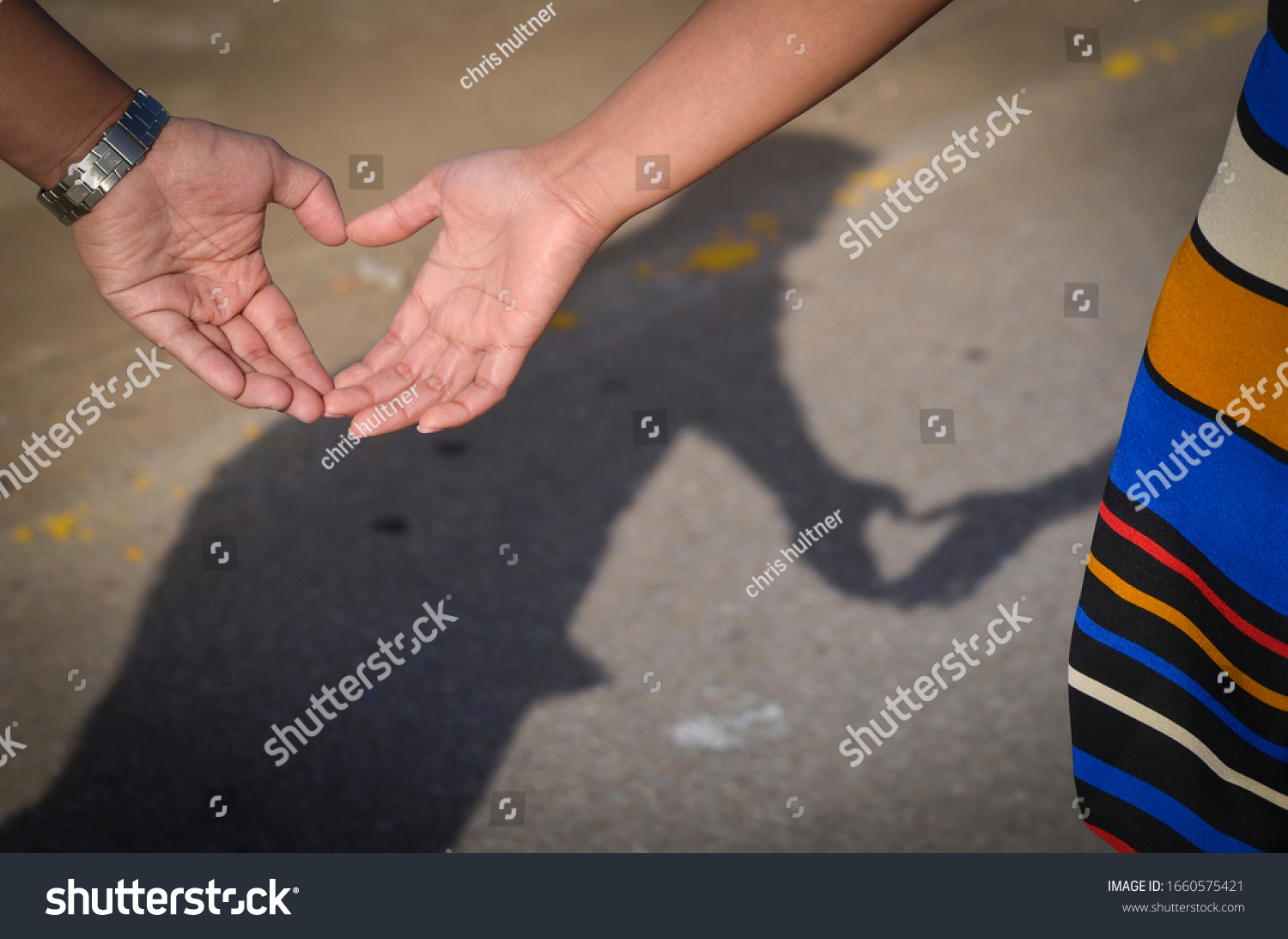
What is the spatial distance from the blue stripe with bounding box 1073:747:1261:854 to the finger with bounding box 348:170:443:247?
1.67 m

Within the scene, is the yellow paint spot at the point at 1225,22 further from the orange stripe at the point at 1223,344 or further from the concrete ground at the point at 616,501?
the orange stripe at the point at 1223,344

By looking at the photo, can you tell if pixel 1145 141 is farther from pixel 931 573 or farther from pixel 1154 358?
pixel 1154 358

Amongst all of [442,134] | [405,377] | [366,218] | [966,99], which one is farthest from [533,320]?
[966,99]

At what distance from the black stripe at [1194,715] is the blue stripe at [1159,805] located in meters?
0.09

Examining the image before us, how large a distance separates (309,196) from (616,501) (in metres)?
1.63

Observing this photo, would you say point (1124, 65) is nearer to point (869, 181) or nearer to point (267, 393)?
point (869, 181)

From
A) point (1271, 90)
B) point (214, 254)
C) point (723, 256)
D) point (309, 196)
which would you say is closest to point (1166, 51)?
point (723, 256)

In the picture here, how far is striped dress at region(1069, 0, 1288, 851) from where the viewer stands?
1126 mm

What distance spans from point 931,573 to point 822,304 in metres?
1.46

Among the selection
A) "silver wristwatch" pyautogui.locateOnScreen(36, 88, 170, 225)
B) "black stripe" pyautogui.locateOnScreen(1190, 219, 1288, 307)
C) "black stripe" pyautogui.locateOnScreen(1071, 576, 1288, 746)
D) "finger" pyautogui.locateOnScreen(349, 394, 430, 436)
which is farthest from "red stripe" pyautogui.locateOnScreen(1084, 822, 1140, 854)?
"silver wristwatch" pyautogui.locateOnScreen(36, 88, 170, 225)

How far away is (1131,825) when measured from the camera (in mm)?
1414

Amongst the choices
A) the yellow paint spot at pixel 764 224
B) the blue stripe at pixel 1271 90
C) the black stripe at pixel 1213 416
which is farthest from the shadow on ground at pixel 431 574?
the blue stripe at pixel 1271 90

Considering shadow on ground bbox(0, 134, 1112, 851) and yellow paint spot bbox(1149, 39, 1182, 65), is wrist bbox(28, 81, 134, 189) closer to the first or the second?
shadow on ground bbox(0, 134, 1112, 851)

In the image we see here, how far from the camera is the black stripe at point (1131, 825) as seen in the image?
1.39m
